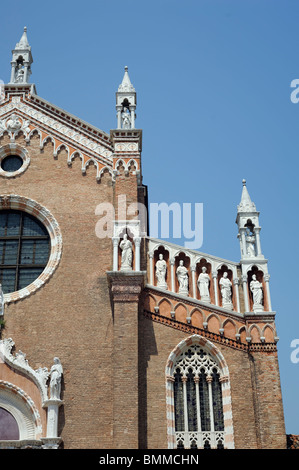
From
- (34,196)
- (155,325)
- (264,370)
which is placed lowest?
(264,370)

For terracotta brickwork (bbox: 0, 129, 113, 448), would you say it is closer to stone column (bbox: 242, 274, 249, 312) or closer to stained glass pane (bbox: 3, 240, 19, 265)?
stained glass pane (bbox: 3, 240, 19, 265)

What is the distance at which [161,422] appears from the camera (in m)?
15.2

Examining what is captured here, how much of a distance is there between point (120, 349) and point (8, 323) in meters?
3.04

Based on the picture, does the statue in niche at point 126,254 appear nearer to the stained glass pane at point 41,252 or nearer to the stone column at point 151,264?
the stone column at point 151,264

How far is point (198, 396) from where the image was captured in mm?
15828

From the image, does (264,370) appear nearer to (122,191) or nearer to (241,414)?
(241,414)

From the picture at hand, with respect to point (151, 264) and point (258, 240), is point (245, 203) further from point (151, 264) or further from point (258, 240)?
point (151, 264)

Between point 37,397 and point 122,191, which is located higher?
point 122,191

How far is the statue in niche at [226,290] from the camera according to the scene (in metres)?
16.8

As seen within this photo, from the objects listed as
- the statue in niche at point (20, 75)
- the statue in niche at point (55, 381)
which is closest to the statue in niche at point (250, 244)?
the statue in niche at point (55, 381)

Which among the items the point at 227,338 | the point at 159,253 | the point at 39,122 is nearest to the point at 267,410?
the point at 227,338

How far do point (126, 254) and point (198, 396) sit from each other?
403 cm

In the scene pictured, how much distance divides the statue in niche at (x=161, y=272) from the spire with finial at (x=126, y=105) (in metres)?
4.33
